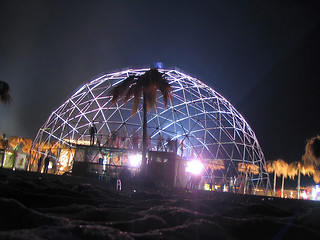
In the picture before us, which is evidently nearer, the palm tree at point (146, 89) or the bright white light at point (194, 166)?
the palm tree at point (146, 89)

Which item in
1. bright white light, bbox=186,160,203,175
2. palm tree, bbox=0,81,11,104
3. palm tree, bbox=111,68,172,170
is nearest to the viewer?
palm tree, bbox=111,68,172,170

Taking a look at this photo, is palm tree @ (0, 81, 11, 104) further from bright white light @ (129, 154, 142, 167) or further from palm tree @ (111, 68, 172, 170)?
bright white light @ (129, 154, 142, 167)

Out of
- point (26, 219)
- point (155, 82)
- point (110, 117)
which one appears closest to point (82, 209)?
point (26, 219)

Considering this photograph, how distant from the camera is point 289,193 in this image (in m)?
36.7

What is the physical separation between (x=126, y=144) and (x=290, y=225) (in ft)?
75.8

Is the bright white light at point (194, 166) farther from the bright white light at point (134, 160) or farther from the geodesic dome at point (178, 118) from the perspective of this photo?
the bright white light at point (134, 160)

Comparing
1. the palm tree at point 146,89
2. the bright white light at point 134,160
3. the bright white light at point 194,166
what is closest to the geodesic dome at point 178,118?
the bright white light at point 194,166

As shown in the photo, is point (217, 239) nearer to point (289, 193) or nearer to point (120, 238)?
point (120, 238)

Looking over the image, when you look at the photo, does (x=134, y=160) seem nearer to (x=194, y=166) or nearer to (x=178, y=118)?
(x=194, y=166)

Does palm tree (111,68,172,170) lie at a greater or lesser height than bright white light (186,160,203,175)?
greater

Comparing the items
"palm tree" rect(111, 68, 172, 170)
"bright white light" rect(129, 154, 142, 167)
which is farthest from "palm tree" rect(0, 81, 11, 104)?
"bright white light" rect(129, 154, 142, 167)

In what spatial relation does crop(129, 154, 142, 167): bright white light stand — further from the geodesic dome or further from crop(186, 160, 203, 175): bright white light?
crop(186, 160, 203, 175): bright white light

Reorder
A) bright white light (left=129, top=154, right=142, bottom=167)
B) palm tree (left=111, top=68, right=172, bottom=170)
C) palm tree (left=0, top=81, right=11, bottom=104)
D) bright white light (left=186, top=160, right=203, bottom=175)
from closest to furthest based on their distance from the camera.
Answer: palm tree (left=111, top=68, right=172, bottom=170)
palm tree (left=0, top=81, right=11, bottom=104)
bright white light (left=129, top=154, right=142, bottom=167)
bright white light (left=186, top=160, right=203, bottom=175)

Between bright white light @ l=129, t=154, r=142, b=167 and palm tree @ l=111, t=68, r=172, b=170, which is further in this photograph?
bright white light @ l=129, t=154, r=142, b=167
